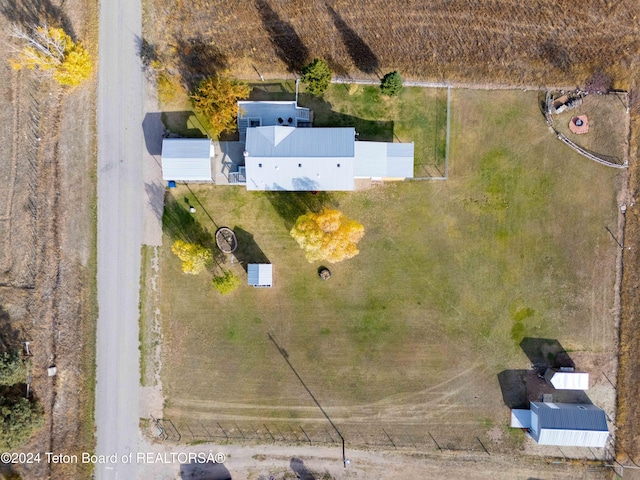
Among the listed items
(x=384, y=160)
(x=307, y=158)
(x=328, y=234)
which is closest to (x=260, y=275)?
(x=328, y=234)

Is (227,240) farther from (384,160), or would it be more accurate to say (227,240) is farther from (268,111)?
(384,160)

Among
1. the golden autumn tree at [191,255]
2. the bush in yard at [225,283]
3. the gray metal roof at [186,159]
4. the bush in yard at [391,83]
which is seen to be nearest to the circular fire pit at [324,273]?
the bush in yard at [225,283]

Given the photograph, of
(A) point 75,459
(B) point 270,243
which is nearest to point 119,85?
(B) point 270,243

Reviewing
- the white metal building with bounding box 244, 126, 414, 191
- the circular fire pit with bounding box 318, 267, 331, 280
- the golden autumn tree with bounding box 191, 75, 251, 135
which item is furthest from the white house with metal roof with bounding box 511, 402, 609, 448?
the golden autumn tree with bounding box 191, 75, 251, 135

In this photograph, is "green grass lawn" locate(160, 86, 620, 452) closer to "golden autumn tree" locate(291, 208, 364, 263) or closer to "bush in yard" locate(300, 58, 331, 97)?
"bush in yard" locate(300, 58, 331, 97)

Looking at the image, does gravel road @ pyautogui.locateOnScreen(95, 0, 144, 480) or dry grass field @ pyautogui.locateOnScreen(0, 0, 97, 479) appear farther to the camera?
gravel road @ pyautogui.locateOnScreen(95, 0, 144, 480)

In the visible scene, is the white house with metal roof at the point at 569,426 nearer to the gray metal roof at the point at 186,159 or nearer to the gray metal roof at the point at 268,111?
the gray metal roof at the point at 268,111

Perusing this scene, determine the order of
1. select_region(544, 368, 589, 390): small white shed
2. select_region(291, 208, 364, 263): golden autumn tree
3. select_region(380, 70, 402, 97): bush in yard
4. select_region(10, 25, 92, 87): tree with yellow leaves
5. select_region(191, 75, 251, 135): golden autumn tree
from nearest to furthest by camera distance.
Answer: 1. select_region(291, 208, 364, 263): golden autumn tree
2. select_region(191, 75, 251, 135): golden autumn tree
3. select_region(10, 25, 92, 87): tree with yellow leaves
4. select_region(380, 70, 402, 97): bush in yard
5. select_region(544, 368, 589, 390): small white shed

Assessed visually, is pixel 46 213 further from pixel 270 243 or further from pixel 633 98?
pixel 633 98
